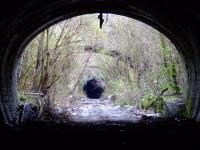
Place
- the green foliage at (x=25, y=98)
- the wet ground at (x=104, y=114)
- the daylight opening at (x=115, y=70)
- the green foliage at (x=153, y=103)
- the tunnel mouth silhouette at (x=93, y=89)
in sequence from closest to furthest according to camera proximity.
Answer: the green foliage at (x=25, y=98) < the wet ground at (x=104, y=114) < the daylight opening at (x=115, y=70) < the green foliage at (x=153, y=103) < the tunnel mouth silhouette at (x=93, y=89)

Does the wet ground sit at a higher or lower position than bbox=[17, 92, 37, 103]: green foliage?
lower

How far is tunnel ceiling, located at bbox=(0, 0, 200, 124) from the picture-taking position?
10195 mm

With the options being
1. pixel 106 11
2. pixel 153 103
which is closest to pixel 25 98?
pixel 106 11

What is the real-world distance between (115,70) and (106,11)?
16832 mm

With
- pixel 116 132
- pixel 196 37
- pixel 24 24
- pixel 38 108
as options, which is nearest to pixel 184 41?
pixel 196 37

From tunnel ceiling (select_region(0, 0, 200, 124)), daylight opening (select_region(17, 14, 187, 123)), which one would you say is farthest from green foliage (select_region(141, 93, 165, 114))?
tunnel ceiling (select_region(0, 0, 200, 124))

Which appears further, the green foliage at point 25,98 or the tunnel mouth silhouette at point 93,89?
the tunnel mouth silhouette at point 93,89

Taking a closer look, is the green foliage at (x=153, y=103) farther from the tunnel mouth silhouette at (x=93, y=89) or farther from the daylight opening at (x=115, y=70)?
the tunnel mouth silhouette at (x=93, y=89)

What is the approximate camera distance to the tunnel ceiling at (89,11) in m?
10.2

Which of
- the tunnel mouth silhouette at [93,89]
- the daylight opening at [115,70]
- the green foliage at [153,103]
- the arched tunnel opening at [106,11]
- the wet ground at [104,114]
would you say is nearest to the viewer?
the arched tunnel opening at [106,11]

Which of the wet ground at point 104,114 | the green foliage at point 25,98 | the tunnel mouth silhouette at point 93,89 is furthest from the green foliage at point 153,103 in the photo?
the tunnel mouth silhouette at point 93,89

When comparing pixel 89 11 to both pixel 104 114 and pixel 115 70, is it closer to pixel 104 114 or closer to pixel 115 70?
pixel 104 114

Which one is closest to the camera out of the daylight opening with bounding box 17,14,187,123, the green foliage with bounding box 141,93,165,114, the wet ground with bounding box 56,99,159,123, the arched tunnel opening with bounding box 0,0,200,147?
the arched tunnel opening with bounding box 0,0,200,147

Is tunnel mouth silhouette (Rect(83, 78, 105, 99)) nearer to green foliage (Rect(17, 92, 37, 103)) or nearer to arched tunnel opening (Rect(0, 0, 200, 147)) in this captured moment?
green foliage (Rect(17, 92, 37, 103))
